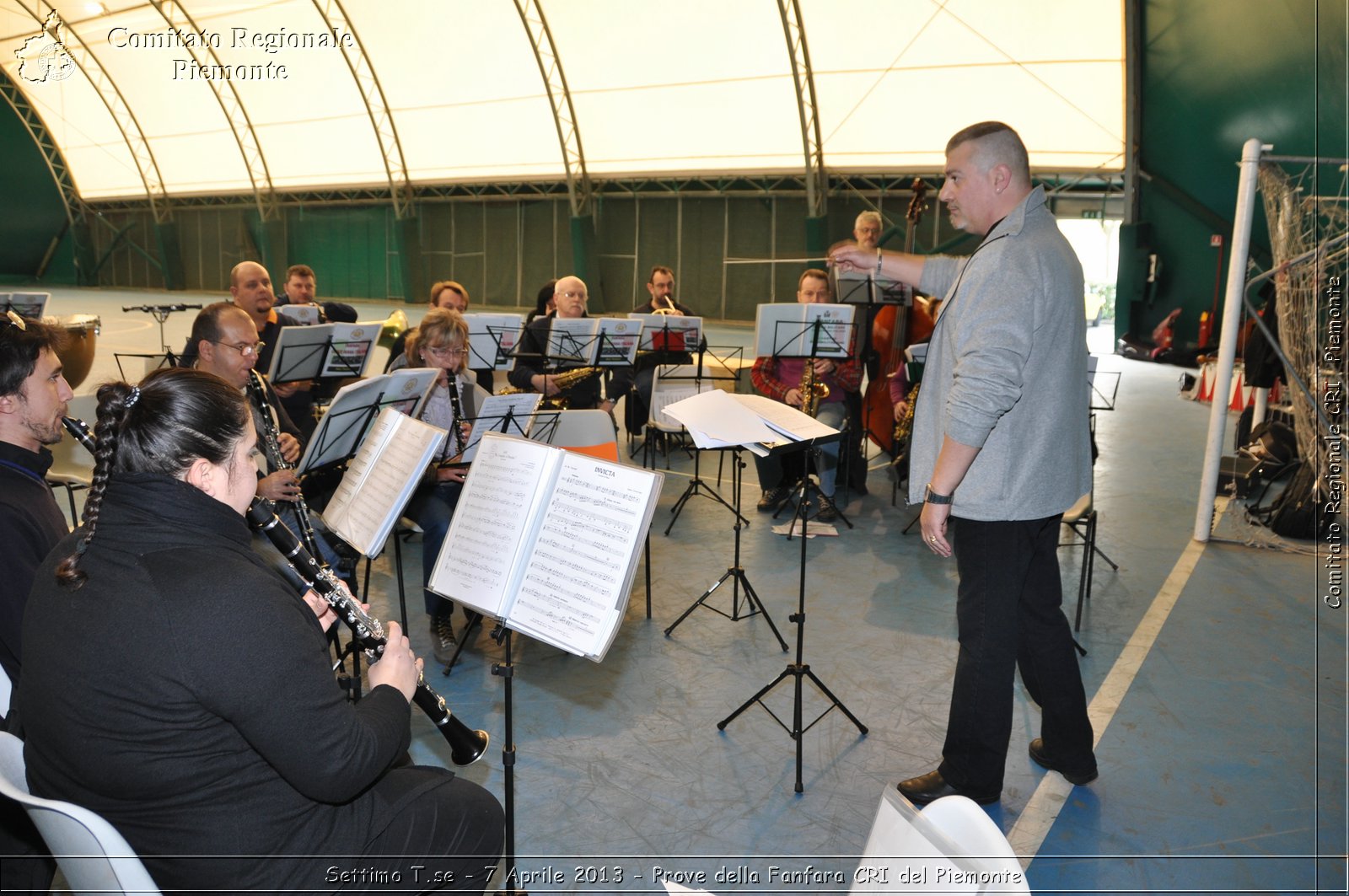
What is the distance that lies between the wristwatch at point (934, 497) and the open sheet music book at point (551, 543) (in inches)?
36.2

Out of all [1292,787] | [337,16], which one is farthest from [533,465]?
[337,16]

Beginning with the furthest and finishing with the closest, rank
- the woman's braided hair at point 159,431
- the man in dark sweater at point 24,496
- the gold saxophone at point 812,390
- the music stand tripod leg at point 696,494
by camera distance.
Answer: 1. the gold saxophone at point 812,390
2. the music stand tripod leg at point 696,494
3. the man in dark sweater at point 24,496
4. the woman's braided hair at point 159,431

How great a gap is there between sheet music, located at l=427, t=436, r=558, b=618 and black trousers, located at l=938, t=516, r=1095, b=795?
133 centimetres

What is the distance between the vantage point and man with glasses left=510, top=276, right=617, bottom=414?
278 inches

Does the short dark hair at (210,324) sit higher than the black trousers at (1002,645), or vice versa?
the short dark hair at (210,324)

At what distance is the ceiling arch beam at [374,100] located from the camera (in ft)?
61.3

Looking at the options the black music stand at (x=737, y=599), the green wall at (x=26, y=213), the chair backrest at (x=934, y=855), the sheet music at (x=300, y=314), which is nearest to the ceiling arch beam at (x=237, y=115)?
the green wall at (x=26, y=213)

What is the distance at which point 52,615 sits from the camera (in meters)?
1.66

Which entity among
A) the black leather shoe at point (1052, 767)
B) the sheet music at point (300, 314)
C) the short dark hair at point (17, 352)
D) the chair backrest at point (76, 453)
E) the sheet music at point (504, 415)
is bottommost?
the black leather shoe at point (1052, 767)

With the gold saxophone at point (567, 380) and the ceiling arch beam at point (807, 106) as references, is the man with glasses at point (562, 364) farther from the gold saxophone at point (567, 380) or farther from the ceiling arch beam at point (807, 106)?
the ceiling arch beam at point (807, 106)

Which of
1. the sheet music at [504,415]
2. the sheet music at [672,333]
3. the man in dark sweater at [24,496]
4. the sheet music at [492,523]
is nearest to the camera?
the man in dark sweater at [24,496]

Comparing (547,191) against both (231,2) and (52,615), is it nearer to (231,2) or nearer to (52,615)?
(231,2)

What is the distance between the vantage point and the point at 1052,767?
3.37 m

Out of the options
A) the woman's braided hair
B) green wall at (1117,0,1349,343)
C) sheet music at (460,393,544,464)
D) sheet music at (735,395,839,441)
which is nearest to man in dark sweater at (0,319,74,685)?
the woman's braided hair
